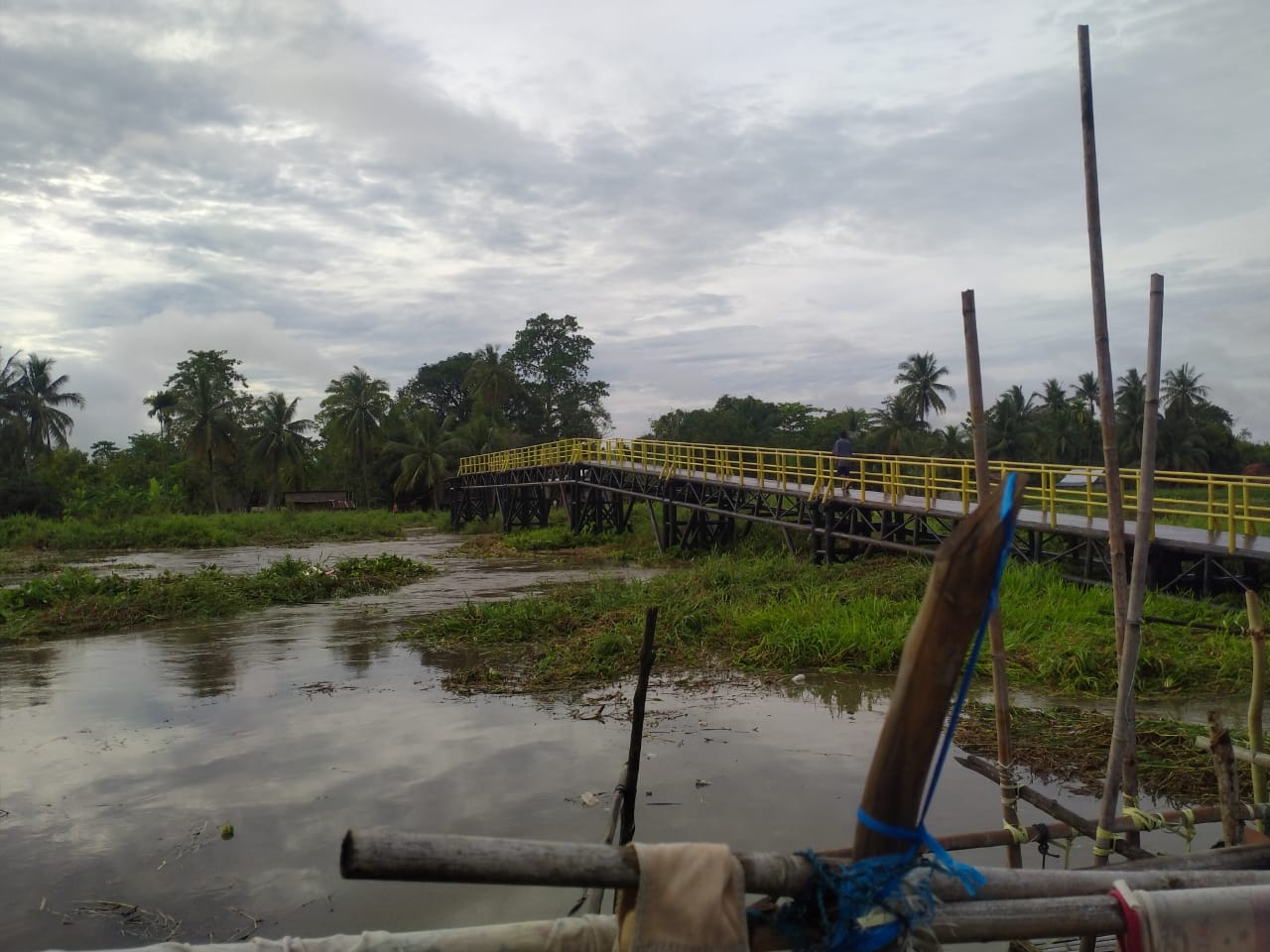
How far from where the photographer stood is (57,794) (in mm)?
6707

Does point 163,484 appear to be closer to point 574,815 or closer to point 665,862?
point 574,815

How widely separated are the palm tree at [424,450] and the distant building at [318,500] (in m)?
5.35

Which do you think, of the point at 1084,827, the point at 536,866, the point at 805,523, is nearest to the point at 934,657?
the point at 536,866

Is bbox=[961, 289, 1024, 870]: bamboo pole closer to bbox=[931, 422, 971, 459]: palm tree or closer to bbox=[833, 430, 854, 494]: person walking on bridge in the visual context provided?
bbox=[833, 430, 854, 494]: person walking on bridge

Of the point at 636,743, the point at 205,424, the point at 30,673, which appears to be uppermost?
the point at 205,424

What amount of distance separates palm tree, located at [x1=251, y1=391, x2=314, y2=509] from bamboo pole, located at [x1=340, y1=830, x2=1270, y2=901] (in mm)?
49410

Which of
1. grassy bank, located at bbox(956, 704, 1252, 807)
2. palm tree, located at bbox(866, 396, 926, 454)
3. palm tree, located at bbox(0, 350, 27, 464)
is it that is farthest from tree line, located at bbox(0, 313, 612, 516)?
grassy bank, located at bbox(956, 704, 1252, 807)

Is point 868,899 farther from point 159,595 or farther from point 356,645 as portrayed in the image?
point 159,595

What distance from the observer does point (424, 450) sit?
160 feet

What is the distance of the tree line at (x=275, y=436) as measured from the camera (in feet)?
152

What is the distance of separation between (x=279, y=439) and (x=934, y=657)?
50.0 meters

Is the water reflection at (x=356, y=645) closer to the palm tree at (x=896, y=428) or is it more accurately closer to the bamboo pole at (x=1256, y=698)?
the bamboo pole at (x=1256, y=698)

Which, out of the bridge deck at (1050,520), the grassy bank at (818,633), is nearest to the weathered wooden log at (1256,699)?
the bridge deck at (1050,520)

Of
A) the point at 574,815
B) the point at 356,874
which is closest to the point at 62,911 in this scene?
the point at 574,815
